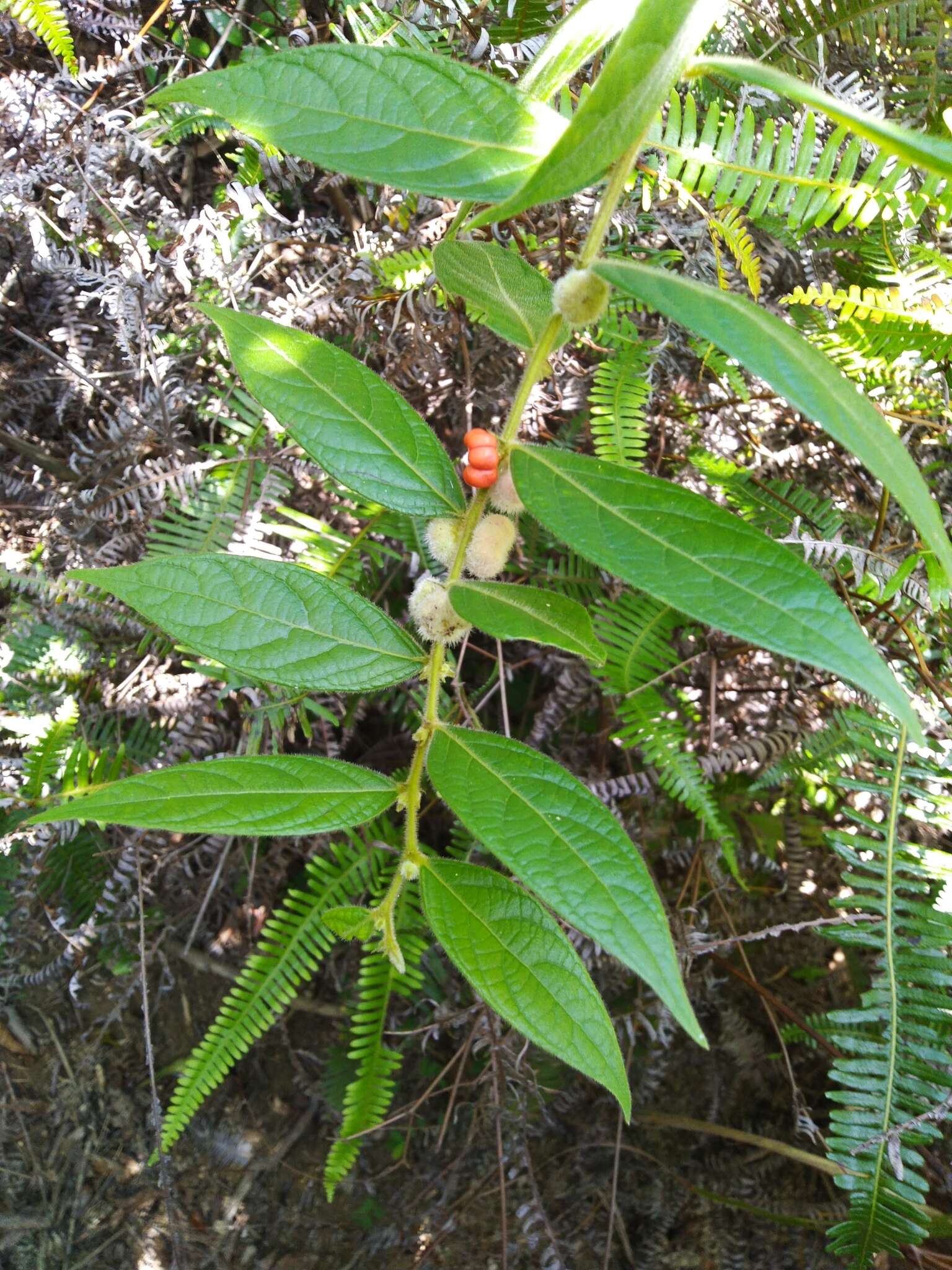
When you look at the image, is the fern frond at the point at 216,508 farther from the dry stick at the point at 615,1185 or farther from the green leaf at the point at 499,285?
the dry stick at the point at 615,1185

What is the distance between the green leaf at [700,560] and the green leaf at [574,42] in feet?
1.10

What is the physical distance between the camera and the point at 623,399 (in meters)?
1.44

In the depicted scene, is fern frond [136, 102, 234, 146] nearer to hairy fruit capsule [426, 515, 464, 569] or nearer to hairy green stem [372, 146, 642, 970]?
hairy green stem [372, 146, 642, 970]

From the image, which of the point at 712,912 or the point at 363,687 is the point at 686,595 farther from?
the point at 712,912

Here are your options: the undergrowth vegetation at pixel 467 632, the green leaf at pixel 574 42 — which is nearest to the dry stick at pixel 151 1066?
the undergrowth vegetation at pixel 467 632

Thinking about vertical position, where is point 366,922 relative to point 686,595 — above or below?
below

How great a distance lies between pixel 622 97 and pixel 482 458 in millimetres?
360

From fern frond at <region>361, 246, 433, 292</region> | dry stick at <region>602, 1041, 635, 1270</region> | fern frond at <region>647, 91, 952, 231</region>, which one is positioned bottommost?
dry stick at <region>602, 1041, 635, 1270</region>

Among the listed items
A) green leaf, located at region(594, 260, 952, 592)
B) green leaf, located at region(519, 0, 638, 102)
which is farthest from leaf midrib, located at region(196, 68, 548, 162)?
green leaf, located at region(594, 260, 952, 592)

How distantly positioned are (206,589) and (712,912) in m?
1.38

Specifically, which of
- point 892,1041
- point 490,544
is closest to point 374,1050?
point 892,1041

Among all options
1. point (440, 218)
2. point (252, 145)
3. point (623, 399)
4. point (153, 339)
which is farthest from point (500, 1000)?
point (252, 145)

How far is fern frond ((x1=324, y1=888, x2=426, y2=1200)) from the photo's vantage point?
1613 millimetres

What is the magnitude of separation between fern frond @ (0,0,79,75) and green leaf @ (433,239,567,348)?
3.36 ft
